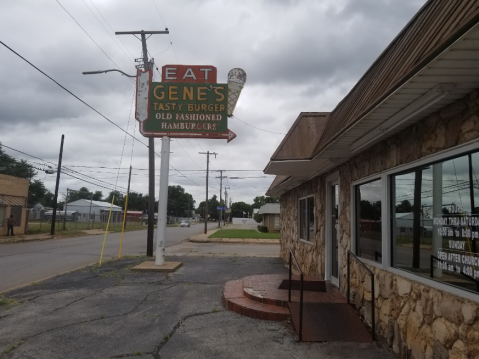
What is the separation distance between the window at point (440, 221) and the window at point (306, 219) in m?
5.48

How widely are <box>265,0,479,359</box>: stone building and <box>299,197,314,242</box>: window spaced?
141 inches

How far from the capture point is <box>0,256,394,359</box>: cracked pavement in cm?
491

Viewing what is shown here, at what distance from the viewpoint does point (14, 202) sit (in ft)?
93.8

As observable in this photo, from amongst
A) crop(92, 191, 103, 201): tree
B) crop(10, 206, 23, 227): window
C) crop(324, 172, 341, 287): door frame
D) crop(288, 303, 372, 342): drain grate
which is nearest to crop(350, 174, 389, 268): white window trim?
crop(288, 303, 372, 342): drain grate

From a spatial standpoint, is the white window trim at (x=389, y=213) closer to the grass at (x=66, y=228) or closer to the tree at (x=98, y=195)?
the grass at (x=66, y=228)

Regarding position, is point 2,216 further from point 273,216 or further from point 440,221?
point 440,221

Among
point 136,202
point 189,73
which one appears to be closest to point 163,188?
point 189,73

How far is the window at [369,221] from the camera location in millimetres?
5766

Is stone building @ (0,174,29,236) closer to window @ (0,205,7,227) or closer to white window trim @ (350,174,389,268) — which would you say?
window @ (0,205,7,227)

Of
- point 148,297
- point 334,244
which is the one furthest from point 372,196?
point 148,297

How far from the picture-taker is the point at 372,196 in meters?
6.05

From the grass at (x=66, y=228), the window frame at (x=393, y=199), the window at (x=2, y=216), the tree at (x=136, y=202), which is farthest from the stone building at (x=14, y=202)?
the tree at (x=136, y=202)

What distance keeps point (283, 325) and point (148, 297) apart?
3238mm

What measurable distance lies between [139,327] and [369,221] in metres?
3.87
